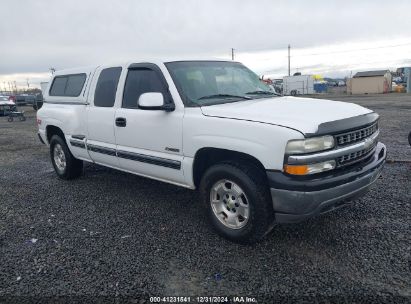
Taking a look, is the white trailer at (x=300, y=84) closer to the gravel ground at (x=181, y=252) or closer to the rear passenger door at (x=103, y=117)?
the gravel ground at (x=181, y=252)

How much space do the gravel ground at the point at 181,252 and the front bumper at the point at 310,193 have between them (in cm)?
48

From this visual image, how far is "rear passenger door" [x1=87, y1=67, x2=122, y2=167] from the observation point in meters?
4.93

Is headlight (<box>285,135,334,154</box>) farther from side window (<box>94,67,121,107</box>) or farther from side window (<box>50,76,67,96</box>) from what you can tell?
side window (<box>50,76,67,96</box>)

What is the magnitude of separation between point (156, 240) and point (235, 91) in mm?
1983

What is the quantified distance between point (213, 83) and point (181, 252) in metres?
2.01

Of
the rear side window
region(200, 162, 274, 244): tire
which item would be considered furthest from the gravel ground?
the rear side window

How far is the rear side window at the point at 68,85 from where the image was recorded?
18.8 feet

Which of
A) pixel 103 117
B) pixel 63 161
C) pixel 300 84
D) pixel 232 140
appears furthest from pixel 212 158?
pixel 300 84

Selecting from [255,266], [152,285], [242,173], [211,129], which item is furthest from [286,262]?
[211,129]

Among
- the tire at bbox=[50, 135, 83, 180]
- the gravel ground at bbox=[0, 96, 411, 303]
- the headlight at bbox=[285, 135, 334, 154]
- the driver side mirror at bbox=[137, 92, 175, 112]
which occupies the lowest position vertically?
the gravel ground at bbox=[0, 96, 411, 303]

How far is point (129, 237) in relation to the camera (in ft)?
13.1

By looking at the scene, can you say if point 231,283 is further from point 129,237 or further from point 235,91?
point 235,91

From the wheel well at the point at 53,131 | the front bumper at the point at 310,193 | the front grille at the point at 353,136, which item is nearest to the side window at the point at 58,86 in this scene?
the wheel well at the point at 53,131

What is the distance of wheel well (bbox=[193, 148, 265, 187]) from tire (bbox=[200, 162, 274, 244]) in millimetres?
69
